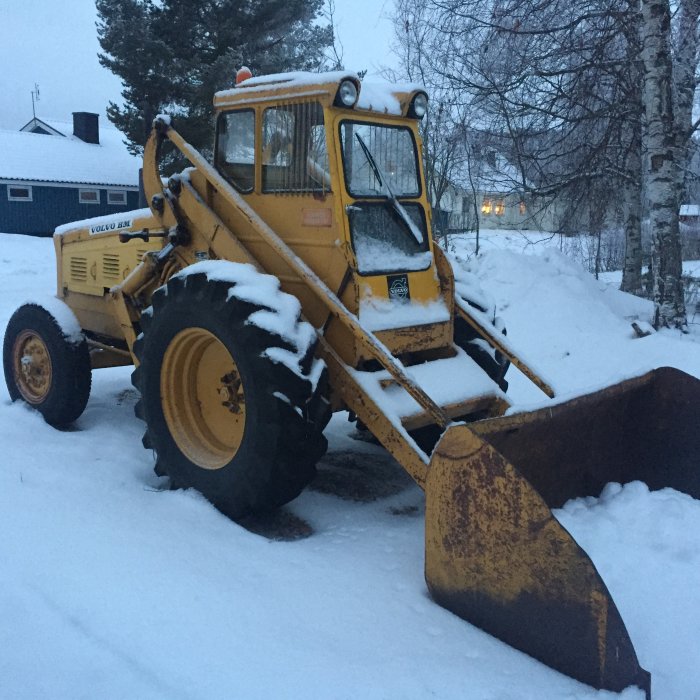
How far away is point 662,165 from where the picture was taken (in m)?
8.50

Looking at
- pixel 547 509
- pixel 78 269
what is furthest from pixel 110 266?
pixel 547 509

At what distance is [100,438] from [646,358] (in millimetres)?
5280

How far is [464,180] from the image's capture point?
17.1m

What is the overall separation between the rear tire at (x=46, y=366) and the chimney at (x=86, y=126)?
27610 millimetres

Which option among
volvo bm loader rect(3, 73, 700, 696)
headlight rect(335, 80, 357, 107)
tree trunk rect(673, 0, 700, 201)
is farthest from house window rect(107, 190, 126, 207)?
headlight rect(335, 80, 357, 107)

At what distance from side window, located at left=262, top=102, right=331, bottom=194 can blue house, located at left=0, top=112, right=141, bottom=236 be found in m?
24.7

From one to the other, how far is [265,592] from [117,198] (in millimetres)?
28169

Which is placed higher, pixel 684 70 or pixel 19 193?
pixel 684 70

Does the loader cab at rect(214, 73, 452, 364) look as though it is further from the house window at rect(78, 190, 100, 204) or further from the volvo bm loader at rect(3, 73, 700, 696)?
the house window at rect(78, 190, 100, 204)

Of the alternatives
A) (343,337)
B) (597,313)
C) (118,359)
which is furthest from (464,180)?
(343,337)

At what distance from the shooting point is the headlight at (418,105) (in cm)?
458

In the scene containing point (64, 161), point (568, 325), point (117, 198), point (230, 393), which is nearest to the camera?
point (230, 393)

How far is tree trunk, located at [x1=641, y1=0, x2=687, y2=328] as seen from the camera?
8250mm

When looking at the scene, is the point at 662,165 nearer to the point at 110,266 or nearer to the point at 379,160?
the point at 379,160
